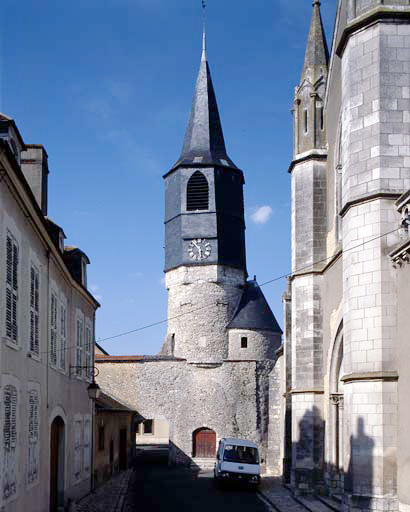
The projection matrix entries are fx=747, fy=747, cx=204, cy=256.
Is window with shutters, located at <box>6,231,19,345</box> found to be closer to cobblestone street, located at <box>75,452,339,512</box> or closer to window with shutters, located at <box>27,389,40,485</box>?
window with shutters, located at <box>27,389,40,485</box>

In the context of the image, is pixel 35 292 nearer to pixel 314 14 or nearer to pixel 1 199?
pixel 1 199

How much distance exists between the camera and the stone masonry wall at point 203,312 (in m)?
37.2

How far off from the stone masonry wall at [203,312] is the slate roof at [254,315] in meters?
0.51

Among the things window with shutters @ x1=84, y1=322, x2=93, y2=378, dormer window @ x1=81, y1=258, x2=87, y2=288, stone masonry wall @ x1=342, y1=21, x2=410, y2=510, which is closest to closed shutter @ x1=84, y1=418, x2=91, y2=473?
window with shutters @ x1=84, y1=322, x2=93, y2=378

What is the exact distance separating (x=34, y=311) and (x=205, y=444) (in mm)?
25873

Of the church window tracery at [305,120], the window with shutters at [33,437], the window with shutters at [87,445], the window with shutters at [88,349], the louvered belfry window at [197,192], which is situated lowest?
the window with shutters at [87,445]

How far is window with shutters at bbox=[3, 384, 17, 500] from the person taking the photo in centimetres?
970

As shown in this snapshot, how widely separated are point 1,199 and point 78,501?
10.9 meters

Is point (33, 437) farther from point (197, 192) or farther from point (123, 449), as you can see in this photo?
point (197, 192)

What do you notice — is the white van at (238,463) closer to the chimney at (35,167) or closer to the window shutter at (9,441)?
the chimney at (35,167)

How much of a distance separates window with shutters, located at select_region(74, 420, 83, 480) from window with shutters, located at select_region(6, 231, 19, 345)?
8037mm

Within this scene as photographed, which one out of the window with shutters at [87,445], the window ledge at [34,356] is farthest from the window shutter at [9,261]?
the window with shutters at [87,445]

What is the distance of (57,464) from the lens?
51.6 feet

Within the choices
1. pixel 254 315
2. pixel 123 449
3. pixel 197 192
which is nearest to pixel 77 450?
pixel 123 449
